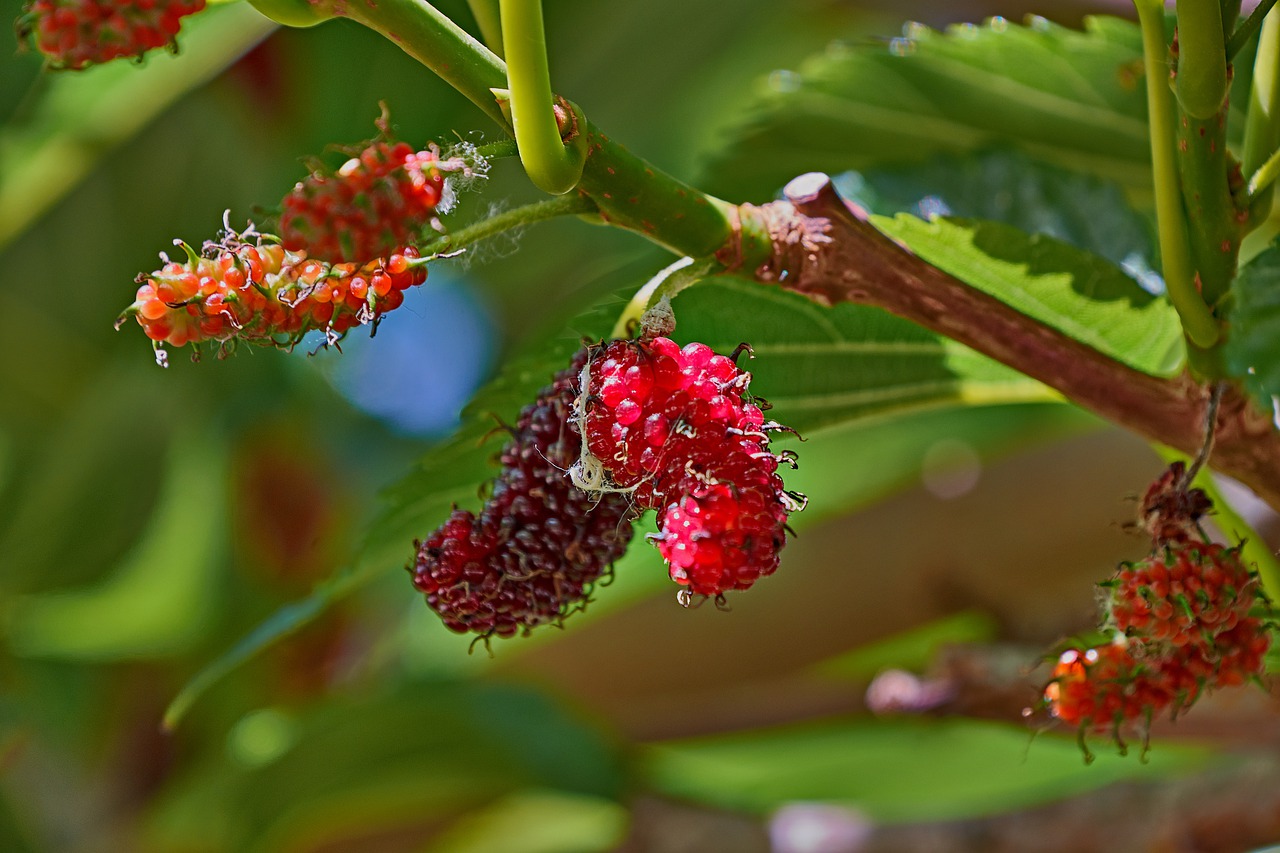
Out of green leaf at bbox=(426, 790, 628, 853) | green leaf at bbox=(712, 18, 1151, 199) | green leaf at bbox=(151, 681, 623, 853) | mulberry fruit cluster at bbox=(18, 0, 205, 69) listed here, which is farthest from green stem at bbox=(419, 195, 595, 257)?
green leaf at bbox=(426, 790, 628, 853)

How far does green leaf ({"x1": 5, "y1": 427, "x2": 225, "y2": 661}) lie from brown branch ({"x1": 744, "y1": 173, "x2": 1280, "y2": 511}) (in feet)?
3.87

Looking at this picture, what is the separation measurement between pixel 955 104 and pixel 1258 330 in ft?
1.62

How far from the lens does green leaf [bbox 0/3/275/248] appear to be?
4.52 ft

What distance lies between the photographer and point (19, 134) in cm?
144

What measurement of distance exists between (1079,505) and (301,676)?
3.08ft

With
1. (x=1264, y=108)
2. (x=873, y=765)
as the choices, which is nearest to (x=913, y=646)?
(x=873, y=765)

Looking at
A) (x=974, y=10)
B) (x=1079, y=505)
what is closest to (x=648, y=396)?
(x=1079, y=505)

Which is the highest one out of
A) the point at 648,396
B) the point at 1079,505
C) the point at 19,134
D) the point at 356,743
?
the point at 648,396

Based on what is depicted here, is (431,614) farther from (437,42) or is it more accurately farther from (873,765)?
(437,42)

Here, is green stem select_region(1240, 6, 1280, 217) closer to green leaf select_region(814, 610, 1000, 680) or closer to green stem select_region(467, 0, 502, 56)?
green stem select_region(467, 0, 502, 56)

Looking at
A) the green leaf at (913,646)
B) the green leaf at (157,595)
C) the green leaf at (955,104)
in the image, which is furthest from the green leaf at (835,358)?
the green leaf at (157,595)

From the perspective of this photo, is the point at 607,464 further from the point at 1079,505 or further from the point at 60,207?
the point at 60,207

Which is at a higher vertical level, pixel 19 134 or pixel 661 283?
pixel 661 283

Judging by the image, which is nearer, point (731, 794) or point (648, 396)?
point (648, 396)
